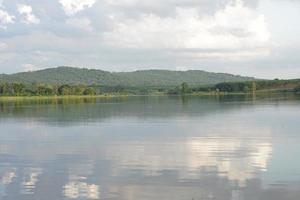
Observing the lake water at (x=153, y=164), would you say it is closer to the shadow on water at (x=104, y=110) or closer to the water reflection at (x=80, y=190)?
the water reflection at (x=80, y=190)

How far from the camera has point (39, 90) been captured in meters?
163

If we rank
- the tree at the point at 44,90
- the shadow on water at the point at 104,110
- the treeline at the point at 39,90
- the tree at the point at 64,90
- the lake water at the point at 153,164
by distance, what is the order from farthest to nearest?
→ 1. the tree at the point at 64,90
2. the tree at the point at 44,90
3. the treeline at the point at 39,90
4. the shadow on water at the point at 104,110
5. the lake water at the point at 153,164

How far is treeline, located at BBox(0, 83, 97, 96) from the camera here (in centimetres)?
15775

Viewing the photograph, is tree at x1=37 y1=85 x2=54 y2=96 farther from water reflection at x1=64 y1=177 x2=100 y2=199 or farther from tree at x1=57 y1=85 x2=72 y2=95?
water reflection at x1=64 y1=177 x2=100 y2=199

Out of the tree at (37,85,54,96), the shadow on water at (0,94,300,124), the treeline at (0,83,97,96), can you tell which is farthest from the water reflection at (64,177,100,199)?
the tree at (37,85,54,96)

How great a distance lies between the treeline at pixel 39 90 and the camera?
157750 mm

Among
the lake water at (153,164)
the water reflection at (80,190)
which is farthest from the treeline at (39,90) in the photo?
the water reflection at (80,190)

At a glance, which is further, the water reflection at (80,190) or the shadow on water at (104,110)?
the shadow on water at (104,110)

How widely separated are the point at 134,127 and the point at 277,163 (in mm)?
22047

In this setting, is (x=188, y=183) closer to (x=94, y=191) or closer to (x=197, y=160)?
(x=94, y=191)

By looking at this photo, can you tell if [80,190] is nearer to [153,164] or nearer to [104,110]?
[153,164]

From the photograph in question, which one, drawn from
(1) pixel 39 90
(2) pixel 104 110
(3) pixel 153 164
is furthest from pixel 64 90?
(3) pixel 153 164

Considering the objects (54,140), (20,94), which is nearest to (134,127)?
(54,140)

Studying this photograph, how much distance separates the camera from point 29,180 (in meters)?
19.9
